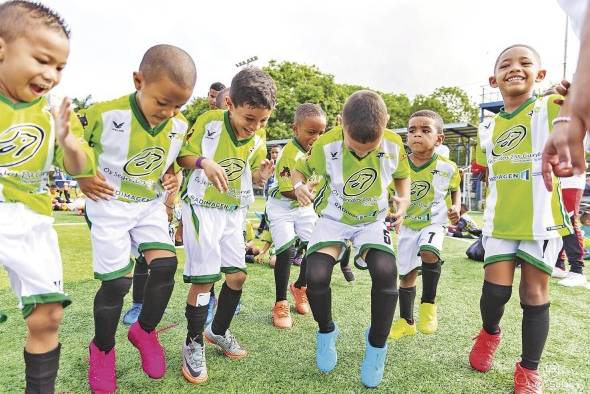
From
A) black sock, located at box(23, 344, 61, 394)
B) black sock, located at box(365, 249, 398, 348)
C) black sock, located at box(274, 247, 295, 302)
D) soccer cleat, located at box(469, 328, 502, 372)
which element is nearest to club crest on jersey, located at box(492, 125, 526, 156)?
black sock, located at box(365, 249, 398, 348)

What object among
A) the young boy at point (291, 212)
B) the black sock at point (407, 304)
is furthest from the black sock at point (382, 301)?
the young boy at point (291, 212)

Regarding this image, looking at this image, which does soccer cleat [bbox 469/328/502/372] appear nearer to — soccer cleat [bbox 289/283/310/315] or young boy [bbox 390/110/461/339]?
young boy [bbox 390/110/461/339]

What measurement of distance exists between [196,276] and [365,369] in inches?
48.2

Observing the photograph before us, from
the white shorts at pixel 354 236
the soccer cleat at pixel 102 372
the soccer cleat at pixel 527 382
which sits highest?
the white shorts at pixel 354 236

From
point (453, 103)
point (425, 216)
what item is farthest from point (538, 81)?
point (453, 103)

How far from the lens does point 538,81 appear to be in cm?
304

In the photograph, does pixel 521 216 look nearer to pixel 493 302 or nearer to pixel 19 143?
pixel 493 302

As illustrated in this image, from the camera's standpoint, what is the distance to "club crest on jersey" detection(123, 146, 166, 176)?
280 centimetres

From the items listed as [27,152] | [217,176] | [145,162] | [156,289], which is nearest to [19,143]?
[27,152]

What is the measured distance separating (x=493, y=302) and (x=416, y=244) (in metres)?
1.22

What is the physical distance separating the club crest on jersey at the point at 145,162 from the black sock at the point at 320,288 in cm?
117

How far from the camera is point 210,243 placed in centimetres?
308

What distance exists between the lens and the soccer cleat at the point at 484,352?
9.71 feet

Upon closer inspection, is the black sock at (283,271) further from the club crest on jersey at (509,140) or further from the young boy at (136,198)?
the club crest on jersey at (509,140)
